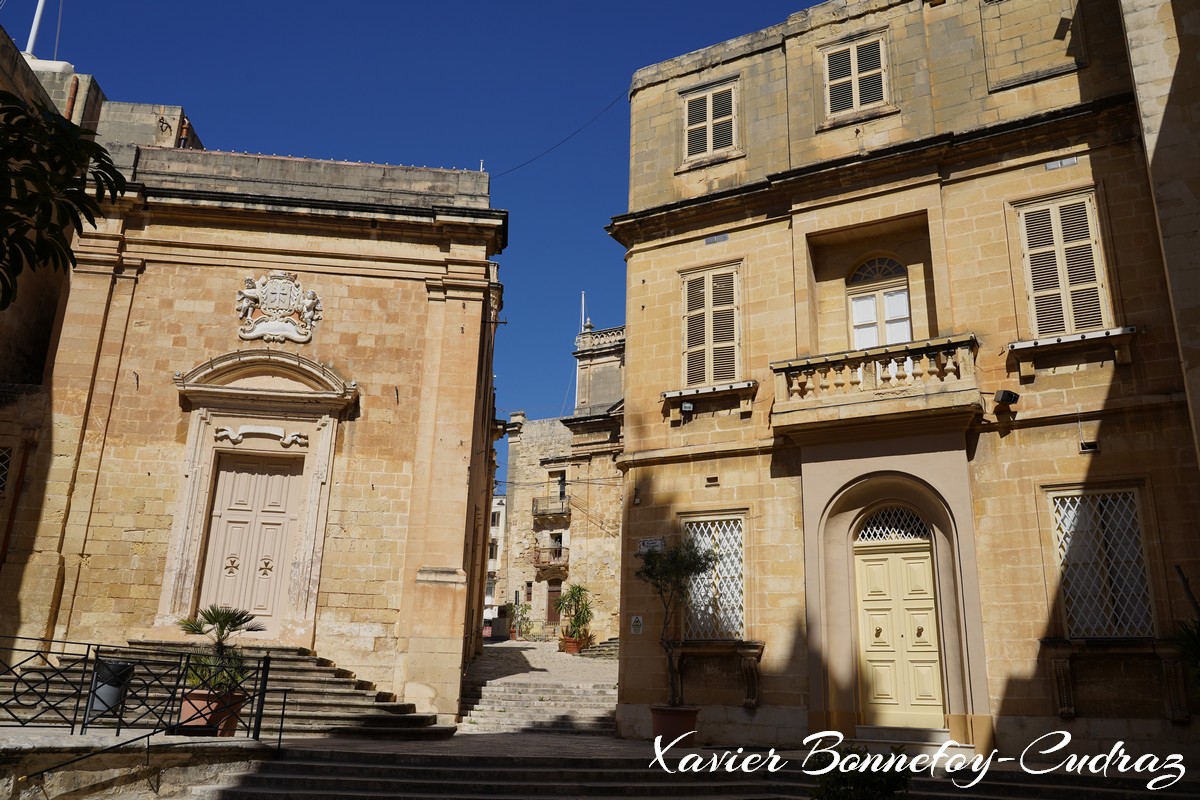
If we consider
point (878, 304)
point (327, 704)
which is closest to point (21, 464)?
point (327, 704)

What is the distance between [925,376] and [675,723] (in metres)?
5.55

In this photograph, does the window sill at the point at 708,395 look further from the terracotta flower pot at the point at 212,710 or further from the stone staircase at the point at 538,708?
the terracotta flower pot at the point at 212,710

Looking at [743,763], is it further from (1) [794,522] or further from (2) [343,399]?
(2) [343,399]

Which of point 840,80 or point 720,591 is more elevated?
point 840,80

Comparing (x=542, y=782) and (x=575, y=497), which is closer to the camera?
(x=542, y=782)

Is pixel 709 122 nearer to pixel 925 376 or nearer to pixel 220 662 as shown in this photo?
pixel 925 376

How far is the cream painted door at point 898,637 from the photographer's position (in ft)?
39.4

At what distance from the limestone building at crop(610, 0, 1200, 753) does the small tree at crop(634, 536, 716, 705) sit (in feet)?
1.19

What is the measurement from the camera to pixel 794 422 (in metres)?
13.0

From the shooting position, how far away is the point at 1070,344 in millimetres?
12000

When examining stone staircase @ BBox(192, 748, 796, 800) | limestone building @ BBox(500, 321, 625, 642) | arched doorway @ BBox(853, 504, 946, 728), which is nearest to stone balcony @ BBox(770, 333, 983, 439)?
arched doorway @ BBox(853, 504, 946, 728)

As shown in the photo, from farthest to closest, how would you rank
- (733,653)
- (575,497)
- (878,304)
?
(575,497) < (878,304) < (733,653)

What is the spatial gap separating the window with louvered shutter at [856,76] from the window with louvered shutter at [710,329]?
323 centimetres

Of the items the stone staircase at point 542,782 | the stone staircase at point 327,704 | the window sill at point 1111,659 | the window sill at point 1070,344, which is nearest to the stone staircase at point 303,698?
the stone staircase at point 327,704
